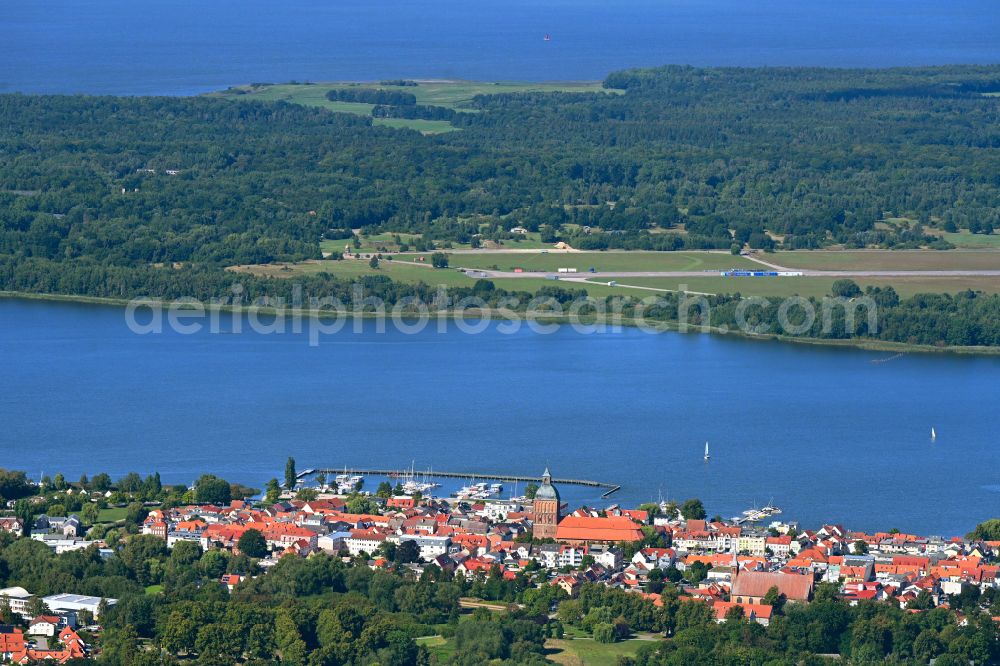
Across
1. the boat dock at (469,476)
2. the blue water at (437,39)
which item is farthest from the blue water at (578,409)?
the blue water at (437,39)

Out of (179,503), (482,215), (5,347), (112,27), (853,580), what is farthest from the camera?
(112,27)

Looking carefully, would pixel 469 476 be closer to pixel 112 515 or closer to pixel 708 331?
pixel 112 515

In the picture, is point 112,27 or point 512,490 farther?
point 112,27

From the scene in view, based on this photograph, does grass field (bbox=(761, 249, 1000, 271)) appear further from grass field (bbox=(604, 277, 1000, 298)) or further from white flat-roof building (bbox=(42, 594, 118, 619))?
white flat-roof building (bbox=(42, 594, 118, 619))

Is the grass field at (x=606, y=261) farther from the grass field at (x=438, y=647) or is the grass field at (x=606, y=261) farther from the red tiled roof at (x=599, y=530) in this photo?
the grass field at (x=438, y=647)

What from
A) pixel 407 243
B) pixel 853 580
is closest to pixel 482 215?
pixel 407 243

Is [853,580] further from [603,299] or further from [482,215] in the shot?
[482,215]

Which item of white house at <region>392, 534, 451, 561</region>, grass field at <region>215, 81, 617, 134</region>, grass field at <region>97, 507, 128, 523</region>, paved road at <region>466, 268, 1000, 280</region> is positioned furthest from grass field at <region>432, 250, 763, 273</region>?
grass field at <region>215, 81, 617, 134</region>
